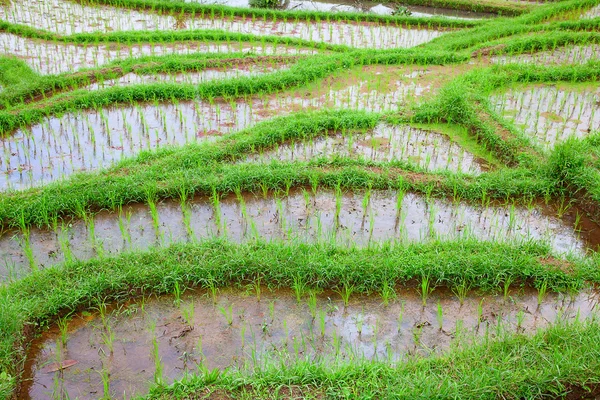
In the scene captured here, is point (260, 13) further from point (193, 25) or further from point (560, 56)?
point (560, 56)

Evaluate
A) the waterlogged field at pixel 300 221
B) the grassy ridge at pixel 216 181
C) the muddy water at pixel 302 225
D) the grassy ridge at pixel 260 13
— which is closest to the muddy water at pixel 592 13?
the waterlogged field at pixel 300 221

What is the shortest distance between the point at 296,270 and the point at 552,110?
15.6 feet

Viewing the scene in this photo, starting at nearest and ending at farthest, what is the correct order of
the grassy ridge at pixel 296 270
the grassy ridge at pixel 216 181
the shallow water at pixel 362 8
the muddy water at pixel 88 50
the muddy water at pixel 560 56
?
the grassy ridge at pixel 296 270 < the grassy ridge at pixel 216 181 < the muddy water at pixel 88 50 < the muddy water at pixel 560 56 < the shallow water at pixel 362 8

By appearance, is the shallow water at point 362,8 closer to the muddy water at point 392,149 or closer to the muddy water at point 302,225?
the muddy water at point 392,149

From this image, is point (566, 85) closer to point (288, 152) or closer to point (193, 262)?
point (288, 152)

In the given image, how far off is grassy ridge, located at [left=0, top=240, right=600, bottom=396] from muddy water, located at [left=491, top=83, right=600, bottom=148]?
2.58 m

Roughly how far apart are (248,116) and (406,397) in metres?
4.67

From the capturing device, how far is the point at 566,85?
787 centimetres

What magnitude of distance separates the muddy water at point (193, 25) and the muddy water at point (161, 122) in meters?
2.23

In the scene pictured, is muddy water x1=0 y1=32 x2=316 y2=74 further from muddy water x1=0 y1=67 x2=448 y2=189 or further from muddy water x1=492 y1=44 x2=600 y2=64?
muddy water x1=492 y1=44 x2=600 y2=64

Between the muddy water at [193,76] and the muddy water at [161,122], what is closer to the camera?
the muddy water at [161,122]

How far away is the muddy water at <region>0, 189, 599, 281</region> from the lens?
15.4 feet

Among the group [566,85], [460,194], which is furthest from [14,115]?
[566,85]

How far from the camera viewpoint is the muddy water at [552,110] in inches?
262
